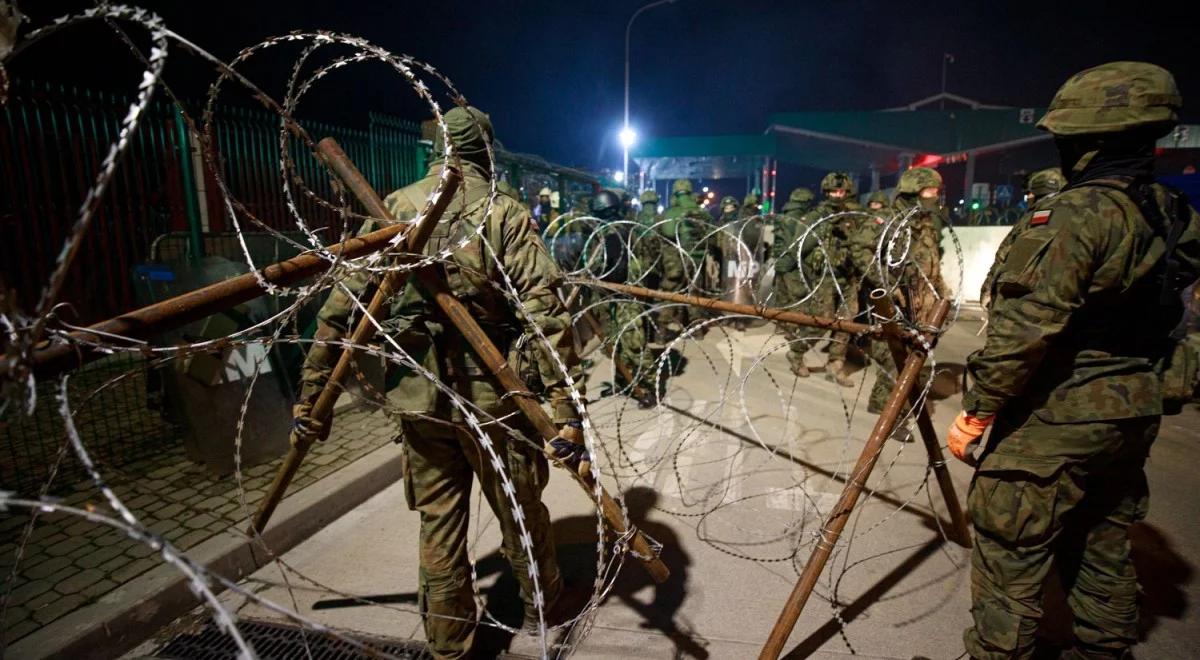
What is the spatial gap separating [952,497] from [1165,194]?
1865 millimetres

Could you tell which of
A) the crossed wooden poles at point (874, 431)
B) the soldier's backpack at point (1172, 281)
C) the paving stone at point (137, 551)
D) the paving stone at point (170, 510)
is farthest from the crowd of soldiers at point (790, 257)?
the paving stone at point (137, 551)

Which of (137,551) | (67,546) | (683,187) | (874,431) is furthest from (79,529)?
(683,187)

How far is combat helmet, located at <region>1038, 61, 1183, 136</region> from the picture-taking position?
2117 mm

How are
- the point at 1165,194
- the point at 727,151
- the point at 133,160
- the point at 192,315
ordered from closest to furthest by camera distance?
the point at 192,315
the point at 1165,194
the point at 133,160
the point at 727,151

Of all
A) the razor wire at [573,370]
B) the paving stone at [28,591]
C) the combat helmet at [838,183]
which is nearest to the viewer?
the razor wire at [573,370]

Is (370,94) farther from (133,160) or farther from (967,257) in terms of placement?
(967,257)

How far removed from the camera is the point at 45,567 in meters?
3.16

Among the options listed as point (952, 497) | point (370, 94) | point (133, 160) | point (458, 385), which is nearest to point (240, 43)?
point (370, 94)

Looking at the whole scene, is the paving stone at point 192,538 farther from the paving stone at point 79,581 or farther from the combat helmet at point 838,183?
the combat helmet at point 838,183

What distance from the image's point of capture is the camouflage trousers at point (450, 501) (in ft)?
8.13

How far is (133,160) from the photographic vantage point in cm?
644

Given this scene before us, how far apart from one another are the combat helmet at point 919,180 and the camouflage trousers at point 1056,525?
4.60 m

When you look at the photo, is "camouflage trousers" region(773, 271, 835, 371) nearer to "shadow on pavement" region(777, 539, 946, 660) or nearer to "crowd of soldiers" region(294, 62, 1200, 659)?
"shadow on pavement" region(777, 539, 946, 660)

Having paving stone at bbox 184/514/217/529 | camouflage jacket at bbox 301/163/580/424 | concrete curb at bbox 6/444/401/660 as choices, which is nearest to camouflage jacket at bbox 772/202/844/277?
camouflage jacket at bbox 301/163/580/424
